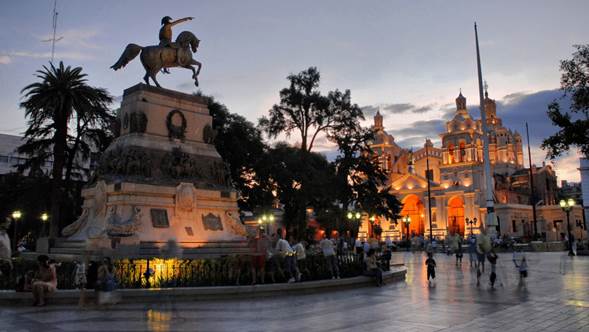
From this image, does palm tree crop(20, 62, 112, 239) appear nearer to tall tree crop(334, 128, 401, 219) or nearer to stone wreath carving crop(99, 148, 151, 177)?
stone wreath carving crop(99, 148, 151, 177)

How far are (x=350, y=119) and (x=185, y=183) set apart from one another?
24660 mm

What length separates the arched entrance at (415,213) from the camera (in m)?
89.6

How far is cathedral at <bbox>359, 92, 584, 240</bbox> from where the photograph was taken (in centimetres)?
8112

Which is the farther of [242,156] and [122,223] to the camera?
[242,156]

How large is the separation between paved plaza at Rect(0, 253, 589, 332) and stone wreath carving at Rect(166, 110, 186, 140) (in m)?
10.5

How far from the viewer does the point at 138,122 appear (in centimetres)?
2089

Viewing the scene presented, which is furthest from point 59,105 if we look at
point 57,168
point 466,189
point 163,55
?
point 466,189

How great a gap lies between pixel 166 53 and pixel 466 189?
229 ft

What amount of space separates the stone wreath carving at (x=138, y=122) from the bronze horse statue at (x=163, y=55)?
2020mm

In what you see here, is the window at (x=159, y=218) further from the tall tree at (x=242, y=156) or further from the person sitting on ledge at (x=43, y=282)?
the tall tree at (x=242, y=156)

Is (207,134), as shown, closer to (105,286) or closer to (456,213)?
(105,286)

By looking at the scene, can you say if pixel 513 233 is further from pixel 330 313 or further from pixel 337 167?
pixel 330 313

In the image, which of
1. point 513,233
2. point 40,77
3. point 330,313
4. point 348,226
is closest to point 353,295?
point 330,313

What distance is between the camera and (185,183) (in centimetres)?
2027
